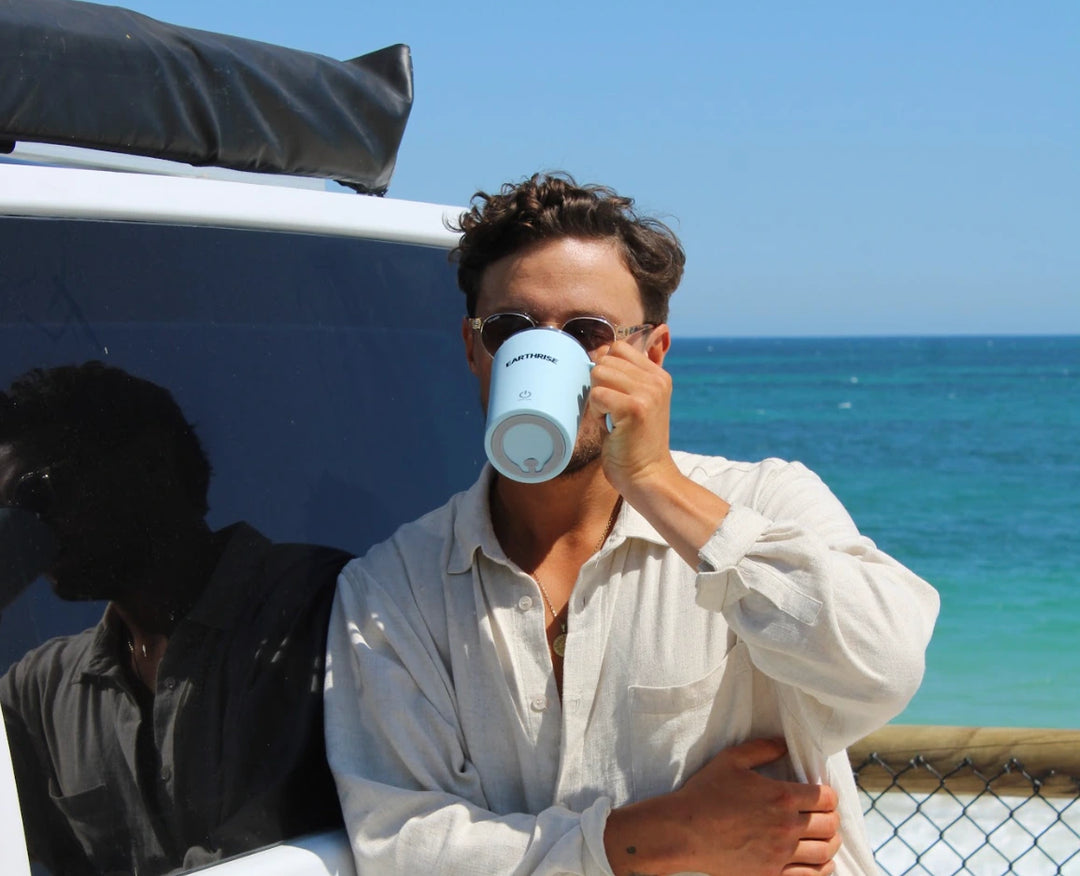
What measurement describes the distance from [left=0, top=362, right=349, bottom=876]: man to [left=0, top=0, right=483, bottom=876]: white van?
4 cm

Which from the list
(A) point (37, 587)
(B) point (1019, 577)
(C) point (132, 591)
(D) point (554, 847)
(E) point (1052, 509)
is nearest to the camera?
(A) point (37, 587)

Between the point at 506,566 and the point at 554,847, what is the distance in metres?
0.49

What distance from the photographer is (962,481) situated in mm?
35281

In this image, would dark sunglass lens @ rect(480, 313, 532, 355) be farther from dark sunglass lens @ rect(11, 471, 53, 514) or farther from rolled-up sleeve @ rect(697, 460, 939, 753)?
dark sunglass lens @ rect(11, 471, 53, 514)

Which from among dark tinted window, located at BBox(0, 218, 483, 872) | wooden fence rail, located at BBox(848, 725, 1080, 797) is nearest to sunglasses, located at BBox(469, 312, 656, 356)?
dark tinted window, located at BBox(0, 218, 483, 872)

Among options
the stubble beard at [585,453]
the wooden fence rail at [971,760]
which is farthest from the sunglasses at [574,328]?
the wooden fence rail at [971,760]

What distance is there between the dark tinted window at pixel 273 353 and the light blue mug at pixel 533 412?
391 mm

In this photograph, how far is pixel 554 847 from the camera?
6.67 feet

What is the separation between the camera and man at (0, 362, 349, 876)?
179 centimetres

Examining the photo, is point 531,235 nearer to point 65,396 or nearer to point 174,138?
point 174,138

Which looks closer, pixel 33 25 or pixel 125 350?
pixel 125 350

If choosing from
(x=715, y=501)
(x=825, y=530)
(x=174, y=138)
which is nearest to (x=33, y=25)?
(x=174, y=138)

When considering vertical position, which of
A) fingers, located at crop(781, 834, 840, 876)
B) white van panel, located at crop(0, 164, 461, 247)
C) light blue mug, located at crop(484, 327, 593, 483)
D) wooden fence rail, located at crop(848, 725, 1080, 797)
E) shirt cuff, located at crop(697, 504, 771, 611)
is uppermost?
white van panel, located at crop(0, 164, 461, 247)

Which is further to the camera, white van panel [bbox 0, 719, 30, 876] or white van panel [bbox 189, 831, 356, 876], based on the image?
white van panel [bbox 189, 831, 356, 876]
